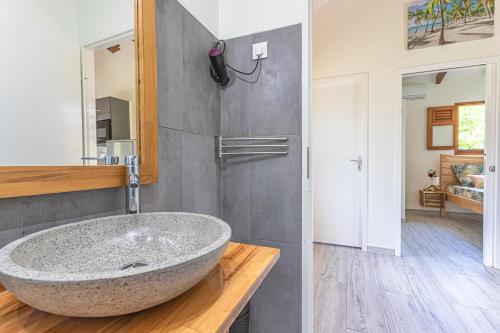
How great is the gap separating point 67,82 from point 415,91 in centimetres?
510

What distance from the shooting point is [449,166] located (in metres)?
4.10

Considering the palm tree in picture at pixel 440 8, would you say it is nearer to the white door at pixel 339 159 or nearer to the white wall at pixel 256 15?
the white door at pixel 339 159

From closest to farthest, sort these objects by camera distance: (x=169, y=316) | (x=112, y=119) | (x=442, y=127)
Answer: (x=169, y=316) → (x=112, y=119) → (x=442, y=127)

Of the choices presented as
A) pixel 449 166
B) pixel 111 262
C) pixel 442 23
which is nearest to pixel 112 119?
pixel 111 262

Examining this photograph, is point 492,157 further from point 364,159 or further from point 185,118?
point 185,118

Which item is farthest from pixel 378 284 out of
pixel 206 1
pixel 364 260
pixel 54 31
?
pixel 54 31

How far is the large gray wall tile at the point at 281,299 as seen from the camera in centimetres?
116

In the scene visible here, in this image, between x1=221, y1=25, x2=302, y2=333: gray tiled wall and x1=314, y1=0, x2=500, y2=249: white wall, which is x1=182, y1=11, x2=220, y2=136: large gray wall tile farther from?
x1=314, y1=0, x2=500, y2=249: white wall

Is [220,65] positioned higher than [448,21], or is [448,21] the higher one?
[448,21]

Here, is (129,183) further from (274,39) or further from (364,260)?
(364,260)

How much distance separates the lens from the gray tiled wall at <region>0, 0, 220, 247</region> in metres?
0.66

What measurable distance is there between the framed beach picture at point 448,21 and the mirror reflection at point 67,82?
2.83m

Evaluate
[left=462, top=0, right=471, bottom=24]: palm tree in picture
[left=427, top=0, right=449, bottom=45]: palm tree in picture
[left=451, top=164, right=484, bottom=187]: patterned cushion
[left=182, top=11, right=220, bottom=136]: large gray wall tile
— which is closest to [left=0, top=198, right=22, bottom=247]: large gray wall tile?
[left=182, top=11, right=220, bottom=136]: large gray wall tile

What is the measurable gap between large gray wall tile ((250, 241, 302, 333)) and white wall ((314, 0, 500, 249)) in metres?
1.78
